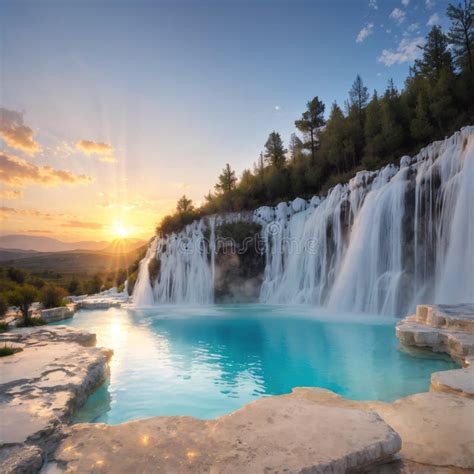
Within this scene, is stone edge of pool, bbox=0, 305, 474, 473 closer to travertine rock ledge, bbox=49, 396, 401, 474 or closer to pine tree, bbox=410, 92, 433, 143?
travertine rock ledge, bbox=49, 396, 401, 474

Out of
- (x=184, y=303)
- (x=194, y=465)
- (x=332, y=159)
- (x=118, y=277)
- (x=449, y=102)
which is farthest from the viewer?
(x=118, y=277)

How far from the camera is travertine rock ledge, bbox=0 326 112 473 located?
2.79 metres

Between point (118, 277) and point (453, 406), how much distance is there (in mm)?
39661

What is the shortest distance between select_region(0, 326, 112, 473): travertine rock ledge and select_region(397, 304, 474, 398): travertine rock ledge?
15.4 ft

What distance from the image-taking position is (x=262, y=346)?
9.22 m

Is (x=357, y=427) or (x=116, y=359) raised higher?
(x=357, y=427)

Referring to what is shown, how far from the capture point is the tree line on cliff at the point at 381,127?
24.0 meters

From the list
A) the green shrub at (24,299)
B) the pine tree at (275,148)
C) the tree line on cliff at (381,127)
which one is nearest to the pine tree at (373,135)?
the tree line on cliff at (381,127)

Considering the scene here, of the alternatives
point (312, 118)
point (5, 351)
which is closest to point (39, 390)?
point (5, 351)

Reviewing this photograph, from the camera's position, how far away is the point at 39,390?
4.32 metres

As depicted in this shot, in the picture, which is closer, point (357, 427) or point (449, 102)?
point (357, 427)

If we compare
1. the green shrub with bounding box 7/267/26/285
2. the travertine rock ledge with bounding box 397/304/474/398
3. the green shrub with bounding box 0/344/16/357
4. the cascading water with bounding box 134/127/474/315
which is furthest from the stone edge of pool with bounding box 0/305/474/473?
the green shrub with bounding box 7/267/26/285

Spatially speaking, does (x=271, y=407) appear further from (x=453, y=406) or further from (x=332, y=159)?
(x=332, y=159)

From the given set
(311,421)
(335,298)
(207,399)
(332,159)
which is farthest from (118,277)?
(311,421)
